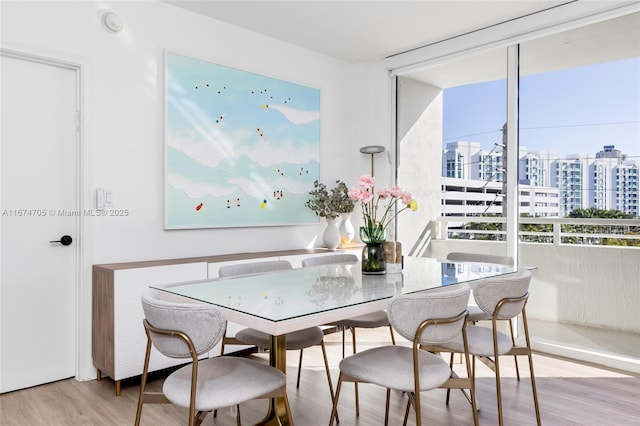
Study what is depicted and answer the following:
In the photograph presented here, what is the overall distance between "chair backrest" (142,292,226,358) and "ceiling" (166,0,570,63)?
2.70m

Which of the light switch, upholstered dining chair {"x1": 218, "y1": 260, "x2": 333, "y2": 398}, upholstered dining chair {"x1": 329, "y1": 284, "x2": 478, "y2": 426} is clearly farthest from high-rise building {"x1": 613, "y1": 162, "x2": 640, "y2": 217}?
the light switch

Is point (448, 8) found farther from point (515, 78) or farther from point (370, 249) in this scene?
point (370, 249)

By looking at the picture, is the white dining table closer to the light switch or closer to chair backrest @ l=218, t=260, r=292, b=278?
chair backrest @ l=218, t=260, r=292, b=278

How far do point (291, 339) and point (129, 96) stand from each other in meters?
2.13

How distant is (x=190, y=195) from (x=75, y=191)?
2.64ft

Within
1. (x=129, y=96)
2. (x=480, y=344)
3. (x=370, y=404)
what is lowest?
(x=370, y=404)

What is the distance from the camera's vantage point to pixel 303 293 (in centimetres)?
206

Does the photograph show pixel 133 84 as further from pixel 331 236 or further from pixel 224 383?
pixel 224 383

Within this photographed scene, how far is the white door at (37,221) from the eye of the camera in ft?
9.66

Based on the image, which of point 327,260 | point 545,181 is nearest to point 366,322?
point 327,260

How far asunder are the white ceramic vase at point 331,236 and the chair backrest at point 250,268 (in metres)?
1.47

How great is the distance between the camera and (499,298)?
88.5 inches

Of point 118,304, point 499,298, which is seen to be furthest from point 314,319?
point 118,304

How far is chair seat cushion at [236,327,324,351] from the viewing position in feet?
7.92
